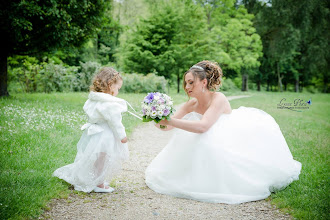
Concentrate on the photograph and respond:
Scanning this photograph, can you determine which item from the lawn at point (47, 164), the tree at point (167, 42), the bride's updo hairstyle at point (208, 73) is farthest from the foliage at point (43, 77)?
the bride's updo hairstyle at point (208, 73)

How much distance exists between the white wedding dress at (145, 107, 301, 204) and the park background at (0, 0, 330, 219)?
0.33 meters

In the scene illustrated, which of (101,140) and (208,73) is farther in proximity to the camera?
(208,73)

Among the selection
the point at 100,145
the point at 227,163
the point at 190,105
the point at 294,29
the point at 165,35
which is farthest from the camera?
the point at 294,29

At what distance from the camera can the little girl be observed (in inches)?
139

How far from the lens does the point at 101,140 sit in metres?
3.61

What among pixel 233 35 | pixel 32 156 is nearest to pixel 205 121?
pixel 32 156

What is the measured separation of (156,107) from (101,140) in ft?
2.99

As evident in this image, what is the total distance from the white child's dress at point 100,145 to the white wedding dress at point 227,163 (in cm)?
79

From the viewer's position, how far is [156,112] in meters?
3.35

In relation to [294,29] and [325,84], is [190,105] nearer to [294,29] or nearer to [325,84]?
[294,29]

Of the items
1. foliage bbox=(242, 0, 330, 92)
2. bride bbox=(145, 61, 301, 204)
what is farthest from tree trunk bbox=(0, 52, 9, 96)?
foliage bbox=(242, 0, 330, 92)

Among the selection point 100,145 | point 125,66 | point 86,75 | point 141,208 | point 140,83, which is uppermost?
point 125,66

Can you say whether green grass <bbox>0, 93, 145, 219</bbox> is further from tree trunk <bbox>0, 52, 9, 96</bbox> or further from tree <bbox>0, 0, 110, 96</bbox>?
tree trunk <bbox>0, 52, 9, 96</bbox>

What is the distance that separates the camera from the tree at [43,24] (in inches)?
373
